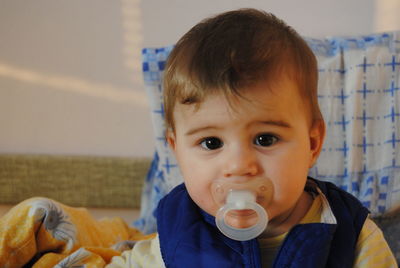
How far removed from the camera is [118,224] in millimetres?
1261

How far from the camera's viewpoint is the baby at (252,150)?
0.72 metres

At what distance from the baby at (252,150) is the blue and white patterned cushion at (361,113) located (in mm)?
331

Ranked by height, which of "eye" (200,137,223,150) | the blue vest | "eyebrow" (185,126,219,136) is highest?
"eyebrow" (185,126,219,136)

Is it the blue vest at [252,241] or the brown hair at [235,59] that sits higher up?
the brown hair at [235,59]

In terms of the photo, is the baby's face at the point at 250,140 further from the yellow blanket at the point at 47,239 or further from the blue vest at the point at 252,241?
the yellow blanket at the point at 47,239

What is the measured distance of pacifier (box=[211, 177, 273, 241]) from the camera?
0.71 m

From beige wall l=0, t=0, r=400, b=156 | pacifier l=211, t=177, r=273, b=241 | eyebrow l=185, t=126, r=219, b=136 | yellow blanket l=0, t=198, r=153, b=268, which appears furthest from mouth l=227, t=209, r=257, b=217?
beige wall l=0, t=0, r=400, b=156

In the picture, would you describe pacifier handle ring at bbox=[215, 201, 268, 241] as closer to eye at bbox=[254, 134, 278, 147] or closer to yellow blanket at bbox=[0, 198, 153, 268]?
eye at bbox=[254, 134, 278, 147]

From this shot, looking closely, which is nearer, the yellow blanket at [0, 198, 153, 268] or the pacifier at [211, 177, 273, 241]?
the pacifier at [211, 177, 273, 241]

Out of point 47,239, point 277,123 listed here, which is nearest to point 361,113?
point 277,123

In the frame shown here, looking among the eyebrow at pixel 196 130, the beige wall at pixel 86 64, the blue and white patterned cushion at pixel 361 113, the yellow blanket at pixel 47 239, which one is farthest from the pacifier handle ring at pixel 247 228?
the beige wall at pixel 86 64

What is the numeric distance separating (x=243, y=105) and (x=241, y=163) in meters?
0.08

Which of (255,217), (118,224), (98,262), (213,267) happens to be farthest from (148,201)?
(255,217)

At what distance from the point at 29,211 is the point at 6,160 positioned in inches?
23.0
